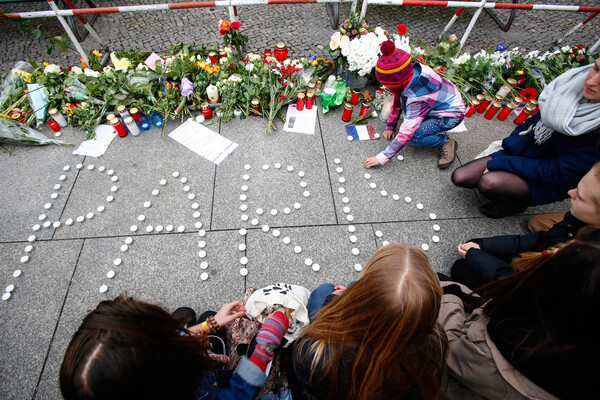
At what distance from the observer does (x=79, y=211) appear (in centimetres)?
257

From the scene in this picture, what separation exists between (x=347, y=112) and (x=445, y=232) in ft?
5.66

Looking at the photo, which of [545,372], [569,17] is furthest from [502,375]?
[569,17]

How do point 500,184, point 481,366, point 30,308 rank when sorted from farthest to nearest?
point 500,184 → point 30,308 → point 481,366

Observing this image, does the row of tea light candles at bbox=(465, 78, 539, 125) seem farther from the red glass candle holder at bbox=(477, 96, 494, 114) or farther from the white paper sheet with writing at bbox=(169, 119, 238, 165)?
the white paper sheet with writing at bbox=(169, 119, 238, 165)

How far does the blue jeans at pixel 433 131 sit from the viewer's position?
276 cm

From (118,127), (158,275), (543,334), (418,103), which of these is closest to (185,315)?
(158,275)

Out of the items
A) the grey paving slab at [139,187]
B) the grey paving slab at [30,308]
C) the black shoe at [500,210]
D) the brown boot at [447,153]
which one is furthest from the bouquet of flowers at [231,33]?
the black shoe at [500,210]

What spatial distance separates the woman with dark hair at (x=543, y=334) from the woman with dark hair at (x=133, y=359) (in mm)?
1040

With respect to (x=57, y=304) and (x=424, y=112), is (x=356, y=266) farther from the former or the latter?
(x=57, y=304)

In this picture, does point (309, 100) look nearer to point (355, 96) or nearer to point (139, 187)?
point (355, 96)

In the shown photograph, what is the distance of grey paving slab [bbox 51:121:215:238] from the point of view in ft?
8.28

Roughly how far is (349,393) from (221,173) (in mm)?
2315

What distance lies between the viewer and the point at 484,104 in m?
3.48

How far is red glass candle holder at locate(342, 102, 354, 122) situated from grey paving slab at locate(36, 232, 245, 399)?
1948mm
